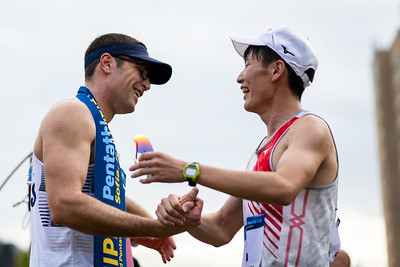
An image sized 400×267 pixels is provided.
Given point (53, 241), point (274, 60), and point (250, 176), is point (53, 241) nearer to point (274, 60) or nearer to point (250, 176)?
point (250, 176)

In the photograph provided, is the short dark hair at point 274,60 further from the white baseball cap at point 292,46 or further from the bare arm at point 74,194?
the bare arm at point 74,194

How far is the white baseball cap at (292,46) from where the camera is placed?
4.78 metres

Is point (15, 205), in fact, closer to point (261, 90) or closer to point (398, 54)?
point (261, 90)

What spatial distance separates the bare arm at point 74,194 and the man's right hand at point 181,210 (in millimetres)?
49

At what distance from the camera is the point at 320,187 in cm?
436

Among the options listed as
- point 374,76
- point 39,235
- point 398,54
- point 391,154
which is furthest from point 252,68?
point 374,76

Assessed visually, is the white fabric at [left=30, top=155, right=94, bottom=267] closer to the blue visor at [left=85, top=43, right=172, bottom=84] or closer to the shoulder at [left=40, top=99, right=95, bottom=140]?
the shoulder at [left=40, top=99, right=95, bottom=140]

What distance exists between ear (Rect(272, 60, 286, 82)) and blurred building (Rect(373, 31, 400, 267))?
3816 inches

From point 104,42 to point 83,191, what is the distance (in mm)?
1256

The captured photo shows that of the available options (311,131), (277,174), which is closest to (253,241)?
(277,174)

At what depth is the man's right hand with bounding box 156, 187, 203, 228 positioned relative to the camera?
4277 mm

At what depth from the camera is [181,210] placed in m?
4.31

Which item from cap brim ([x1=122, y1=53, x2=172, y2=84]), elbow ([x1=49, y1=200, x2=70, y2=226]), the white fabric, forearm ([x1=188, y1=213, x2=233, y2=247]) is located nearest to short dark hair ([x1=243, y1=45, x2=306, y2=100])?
cap brim ([x1=122, y1=53, x2=172, y2=84])

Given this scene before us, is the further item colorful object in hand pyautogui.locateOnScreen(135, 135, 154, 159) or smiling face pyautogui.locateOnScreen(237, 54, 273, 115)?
smiling face pyautogui.locateOnScreen(237, 54, 273, 115)
